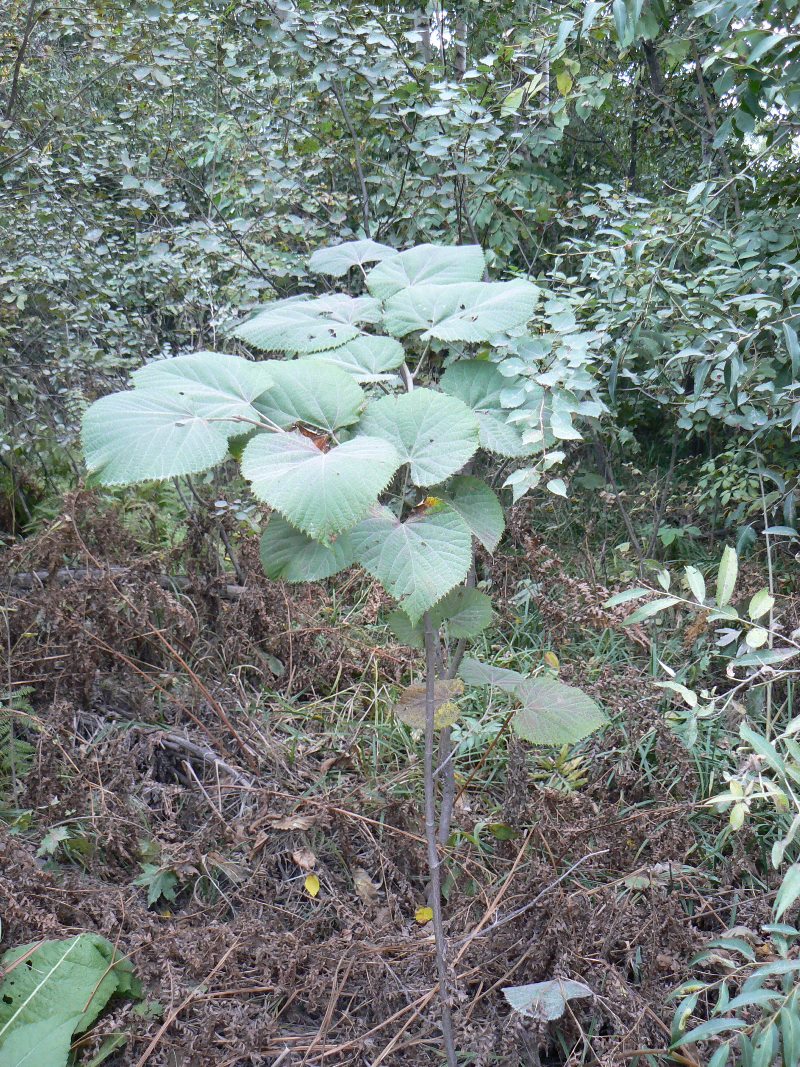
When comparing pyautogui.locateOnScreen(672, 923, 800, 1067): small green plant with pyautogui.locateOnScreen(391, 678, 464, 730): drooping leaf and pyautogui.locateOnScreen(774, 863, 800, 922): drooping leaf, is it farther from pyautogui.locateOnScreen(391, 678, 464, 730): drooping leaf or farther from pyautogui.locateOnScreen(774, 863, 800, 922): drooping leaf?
pyautogui.locateOnScreen(391, 678, 464, 730): drooping leaf

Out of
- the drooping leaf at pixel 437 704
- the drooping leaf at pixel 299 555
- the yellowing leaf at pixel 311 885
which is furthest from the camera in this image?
the yellowing leaf at pixel 311 885

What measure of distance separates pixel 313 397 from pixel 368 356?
0.20 metres

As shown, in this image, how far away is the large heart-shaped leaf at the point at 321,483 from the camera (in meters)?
1.03

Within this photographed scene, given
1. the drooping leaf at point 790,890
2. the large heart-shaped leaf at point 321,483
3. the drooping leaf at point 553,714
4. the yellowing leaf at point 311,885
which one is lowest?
the yellowing leaf at point 311,885

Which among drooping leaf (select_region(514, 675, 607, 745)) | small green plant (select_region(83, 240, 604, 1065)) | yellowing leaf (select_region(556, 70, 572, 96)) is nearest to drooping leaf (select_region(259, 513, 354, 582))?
small green plant (select_region(83, 240, 604, 1065))

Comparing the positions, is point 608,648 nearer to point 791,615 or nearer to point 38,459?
point 791,615

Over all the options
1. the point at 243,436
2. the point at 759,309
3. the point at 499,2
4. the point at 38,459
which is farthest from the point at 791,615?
the point at 499,2

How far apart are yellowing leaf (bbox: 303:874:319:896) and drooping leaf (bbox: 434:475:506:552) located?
1109mm

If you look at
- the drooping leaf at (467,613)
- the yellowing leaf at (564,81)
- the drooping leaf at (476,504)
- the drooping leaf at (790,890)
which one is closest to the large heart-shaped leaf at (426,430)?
the drooping leaf at (476,504)

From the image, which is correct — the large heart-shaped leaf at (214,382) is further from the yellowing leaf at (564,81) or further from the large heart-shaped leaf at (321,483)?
the yellowing leaf at (564,81)

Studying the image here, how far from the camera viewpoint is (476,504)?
1327 mm

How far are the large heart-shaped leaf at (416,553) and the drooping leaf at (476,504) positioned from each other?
10 centimetres

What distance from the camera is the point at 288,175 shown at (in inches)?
124

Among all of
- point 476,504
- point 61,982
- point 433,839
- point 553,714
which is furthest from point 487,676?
point 61,982
